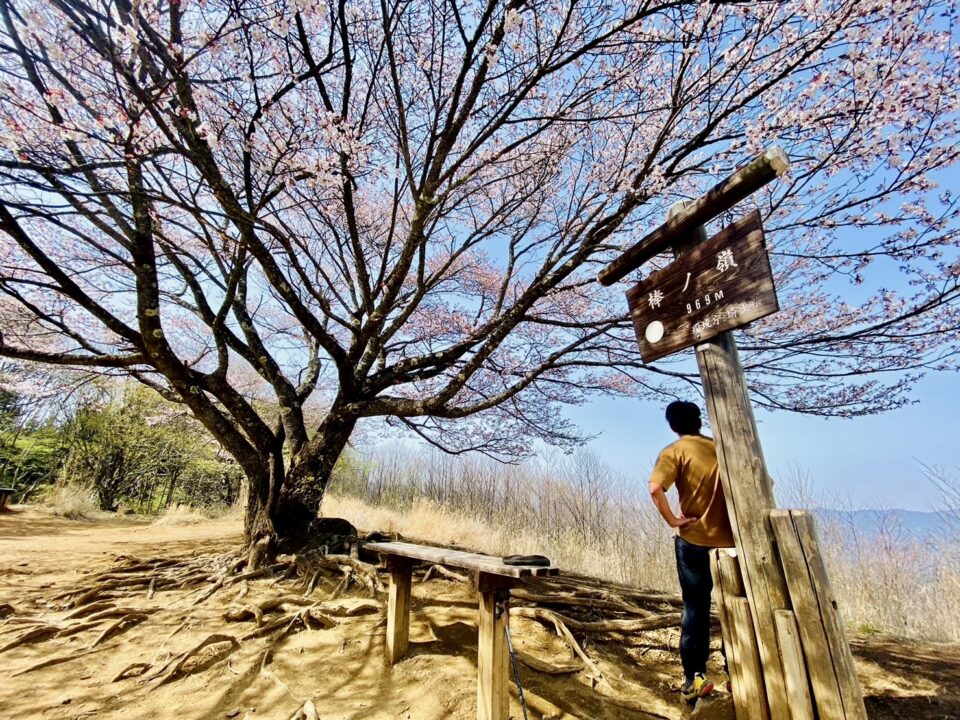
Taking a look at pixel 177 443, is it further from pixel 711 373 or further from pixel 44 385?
pixel 711 373

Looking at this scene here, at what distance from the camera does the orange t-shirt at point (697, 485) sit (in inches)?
84.4

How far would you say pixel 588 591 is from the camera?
406cm

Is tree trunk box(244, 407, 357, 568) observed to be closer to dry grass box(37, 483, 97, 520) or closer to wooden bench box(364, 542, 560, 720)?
wooden bench box(364, 542, 560, 720)

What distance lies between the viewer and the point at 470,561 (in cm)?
228

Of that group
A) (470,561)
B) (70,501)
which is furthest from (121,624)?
(70,501)

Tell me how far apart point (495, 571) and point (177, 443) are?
13683mm

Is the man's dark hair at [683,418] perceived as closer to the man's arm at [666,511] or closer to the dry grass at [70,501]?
the man's arm at [666,511]

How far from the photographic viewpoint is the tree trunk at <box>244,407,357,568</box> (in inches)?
176

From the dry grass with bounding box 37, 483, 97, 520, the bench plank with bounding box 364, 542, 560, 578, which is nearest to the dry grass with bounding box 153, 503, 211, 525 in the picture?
the dry grass with bounding box 37, 483, 97, 520

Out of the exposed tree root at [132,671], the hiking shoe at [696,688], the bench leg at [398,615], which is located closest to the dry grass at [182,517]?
the exposed tree root at [132,671]

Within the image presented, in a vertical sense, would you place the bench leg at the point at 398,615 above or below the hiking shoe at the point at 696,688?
above

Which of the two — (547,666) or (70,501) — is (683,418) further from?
(70,501)

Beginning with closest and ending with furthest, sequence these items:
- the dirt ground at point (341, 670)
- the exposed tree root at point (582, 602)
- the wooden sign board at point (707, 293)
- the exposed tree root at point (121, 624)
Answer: the wooden sign board at point (707, 293) → the dirt ground at point (341, 670) → the exposed tree root at point (121, 624) → the exposed tree root at point (582, 602)

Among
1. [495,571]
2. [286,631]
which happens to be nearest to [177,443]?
[286,631]
